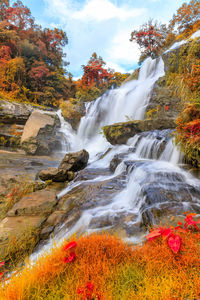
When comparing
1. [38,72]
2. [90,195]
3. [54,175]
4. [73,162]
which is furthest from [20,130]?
[90,195]

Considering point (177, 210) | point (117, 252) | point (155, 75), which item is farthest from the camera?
point (155, 75)

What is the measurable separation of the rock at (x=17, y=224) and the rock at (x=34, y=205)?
0.18 meters

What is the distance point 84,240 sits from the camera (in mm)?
1835

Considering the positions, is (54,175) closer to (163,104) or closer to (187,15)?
(163,104)

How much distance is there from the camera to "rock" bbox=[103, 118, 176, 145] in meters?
7.93

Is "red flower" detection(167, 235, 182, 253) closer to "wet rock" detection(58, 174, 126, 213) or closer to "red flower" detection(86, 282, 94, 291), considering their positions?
"red flower" detection(86, 282, 94, 291)

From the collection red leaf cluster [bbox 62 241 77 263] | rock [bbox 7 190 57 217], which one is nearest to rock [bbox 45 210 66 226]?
rock [bbox 7 190 57 217]

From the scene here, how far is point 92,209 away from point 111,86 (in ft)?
66.9

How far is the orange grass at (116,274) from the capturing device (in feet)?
4.18

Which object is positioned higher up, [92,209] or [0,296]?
[0,296]

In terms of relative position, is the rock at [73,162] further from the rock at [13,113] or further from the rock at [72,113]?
the rock at [72,113]

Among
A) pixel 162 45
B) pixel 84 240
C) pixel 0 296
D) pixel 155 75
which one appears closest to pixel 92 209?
pixel 84 240

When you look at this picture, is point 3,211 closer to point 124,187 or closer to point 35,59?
point 124,187

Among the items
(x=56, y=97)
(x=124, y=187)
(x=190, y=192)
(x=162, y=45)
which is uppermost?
(x=162, y=45)
